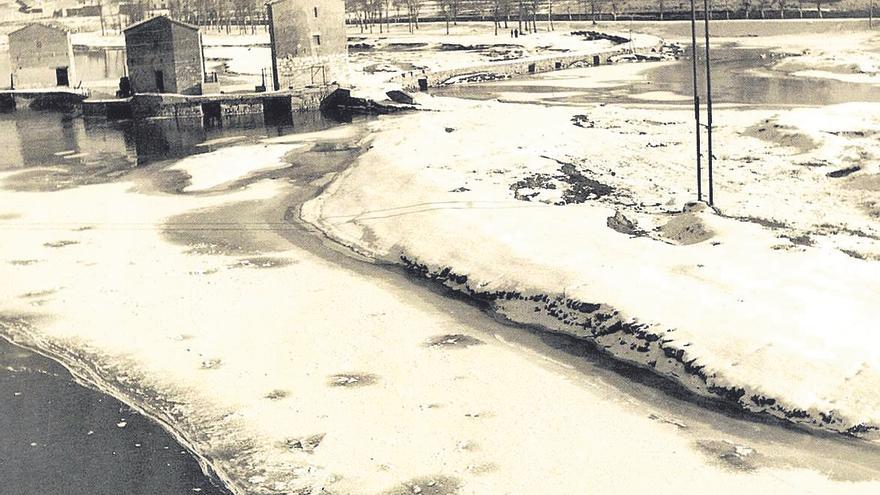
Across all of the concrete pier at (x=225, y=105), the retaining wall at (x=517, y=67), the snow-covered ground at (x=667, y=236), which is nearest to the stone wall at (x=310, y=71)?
the concrete pier at (x=225, y=105)

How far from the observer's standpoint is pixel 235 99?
50406 millimetres

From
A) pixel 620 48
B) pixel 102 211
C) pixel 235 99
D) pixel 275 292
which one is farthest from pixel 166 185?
pixel 620 48

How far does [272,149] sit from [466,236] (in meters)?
16.8

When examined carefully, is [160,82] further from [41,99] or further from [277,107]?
[41,99]

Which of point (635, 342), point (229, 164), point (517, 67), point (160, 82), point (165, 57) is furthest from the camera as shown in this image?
point (517, 67)

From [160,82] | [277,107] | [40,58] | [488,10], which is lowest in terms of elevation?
[277,107]

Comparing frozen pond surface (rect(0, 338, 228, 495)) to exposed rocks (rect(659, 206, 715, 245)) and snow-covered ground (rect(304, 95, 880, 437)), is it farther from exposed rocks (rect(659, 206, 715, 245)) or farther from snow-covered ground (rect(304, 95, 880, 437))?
exposed rocks (rect(659, 206, 715, 245))

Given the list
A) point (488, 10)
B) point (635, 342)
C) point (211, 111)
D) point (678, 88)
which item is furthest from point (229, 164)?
point (488, 10)

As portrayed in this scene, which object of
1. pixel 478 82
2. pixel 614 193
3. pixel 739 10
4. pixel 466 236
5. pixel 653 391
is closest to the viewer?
pixel 653 391

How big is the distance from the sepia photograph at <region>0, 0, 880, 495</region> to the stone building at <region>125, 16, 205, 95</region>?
20.9 ft

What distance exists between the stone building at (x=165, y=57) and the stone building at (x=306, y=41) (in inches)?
140

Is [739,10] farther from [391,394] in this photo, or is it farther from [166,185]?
[391,394]

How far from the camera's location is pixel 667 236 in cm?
2383

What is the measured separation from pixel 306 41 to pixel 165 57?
6365mm
